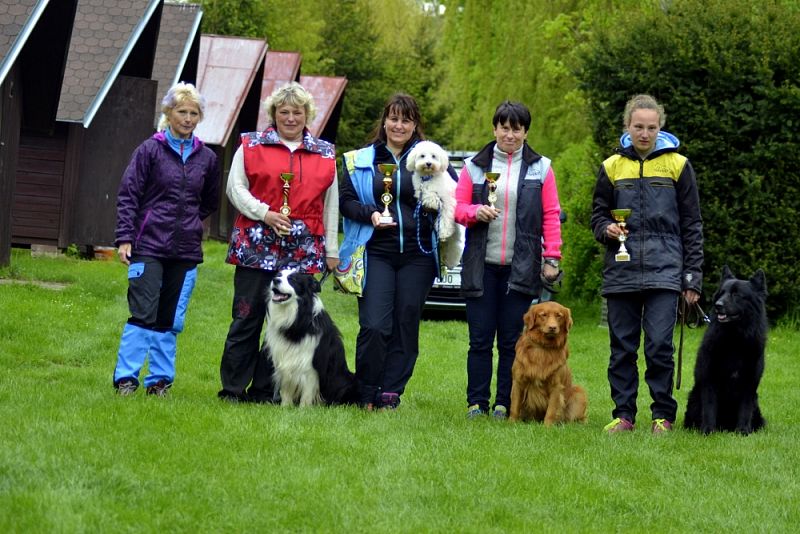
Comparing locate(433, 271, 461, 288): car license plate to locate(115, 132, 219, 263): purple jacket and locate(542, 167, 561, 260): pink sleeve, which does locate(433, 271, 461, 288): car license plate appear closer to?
locate(542, 167, 561, 260): pink sleeve

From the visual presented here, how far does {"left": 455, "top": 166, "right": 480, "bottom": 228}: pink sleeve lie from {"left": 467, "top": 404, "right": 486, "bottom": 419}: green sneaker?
4.59 ft

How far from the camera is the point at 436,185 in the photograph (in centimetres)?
826

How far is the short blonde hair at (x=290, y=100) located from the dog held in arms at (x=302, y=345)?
3.72 feet

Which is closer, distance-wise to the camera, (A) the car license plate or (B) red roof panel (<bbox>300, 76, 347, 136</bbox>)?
(A) the car license plate

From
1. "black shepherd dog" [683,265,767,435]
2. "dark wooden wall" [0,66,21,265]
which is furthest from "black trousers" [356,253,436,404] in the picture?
"dark wooden wall" [0,66,21,265]

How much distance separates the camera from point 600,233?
26.7ft

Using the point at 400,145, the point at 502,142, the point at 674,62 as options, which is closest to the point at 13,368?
the point at 400,145

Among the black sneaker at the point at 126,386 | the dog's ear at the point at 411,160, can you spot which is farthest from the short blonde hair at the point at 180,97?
the black sneaker at the point at 126,386

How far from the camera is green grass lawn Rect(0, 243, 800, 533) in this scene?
5.21 metres

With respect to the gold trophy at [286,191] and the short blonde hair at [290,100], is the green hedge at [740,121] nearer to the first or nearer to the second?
the short blonde hair at [290,100]

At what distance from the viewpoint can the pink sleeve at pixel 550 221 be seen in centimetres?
830

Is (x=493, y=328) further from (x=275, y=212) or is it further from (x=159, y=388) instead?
(x=159, y=388)

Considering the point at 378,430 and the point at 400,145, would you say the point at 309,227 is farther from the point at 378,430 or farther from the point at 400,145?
the point at 378,430

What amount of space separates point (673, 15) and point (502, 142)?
8.34 metres
